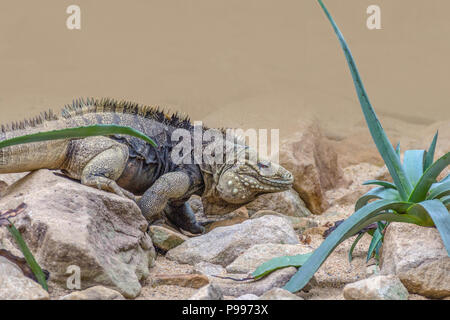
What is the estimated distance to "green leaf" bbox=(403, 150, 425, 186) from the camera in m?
2.50

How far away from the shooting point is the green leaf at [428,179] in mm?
2118

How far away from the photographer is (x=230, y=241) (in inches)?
117

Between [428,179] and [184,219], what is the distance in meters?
2.35

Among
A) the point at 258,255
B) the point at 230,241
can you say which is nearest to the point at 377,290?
the point at 258,255

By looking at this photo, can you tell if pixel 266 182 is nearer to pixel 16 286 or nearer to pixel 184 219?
pixel 184 219

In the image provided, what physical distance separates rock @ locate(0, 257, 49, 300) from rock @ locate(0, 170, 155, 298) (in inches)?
5.9

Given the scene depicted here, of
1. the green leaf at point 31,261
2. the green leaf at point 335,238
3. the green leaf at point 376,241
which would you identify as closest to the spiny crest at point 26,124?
the green leaf at point 31,261

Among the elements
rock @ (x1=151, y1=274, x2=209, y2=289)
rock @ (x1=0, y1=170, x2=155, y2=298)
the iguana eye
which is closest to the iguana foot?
the iguana eye

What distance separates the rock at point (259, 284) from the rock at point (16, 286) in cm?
81

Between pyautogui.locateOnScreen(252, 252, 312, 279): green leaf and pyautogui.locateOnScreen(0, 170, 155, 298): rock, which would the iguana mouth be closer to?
pyautogui.locateOnScreen(0, 170, 155, 298): rock

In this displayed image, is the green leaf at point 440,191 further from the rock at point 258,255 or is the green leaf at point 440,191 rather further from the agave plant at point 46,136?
the agave plant at point 46,136

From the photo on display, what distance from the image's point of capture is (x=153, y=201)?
344 centimetres

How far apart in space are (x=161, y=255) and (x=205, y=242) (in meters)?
0.35
